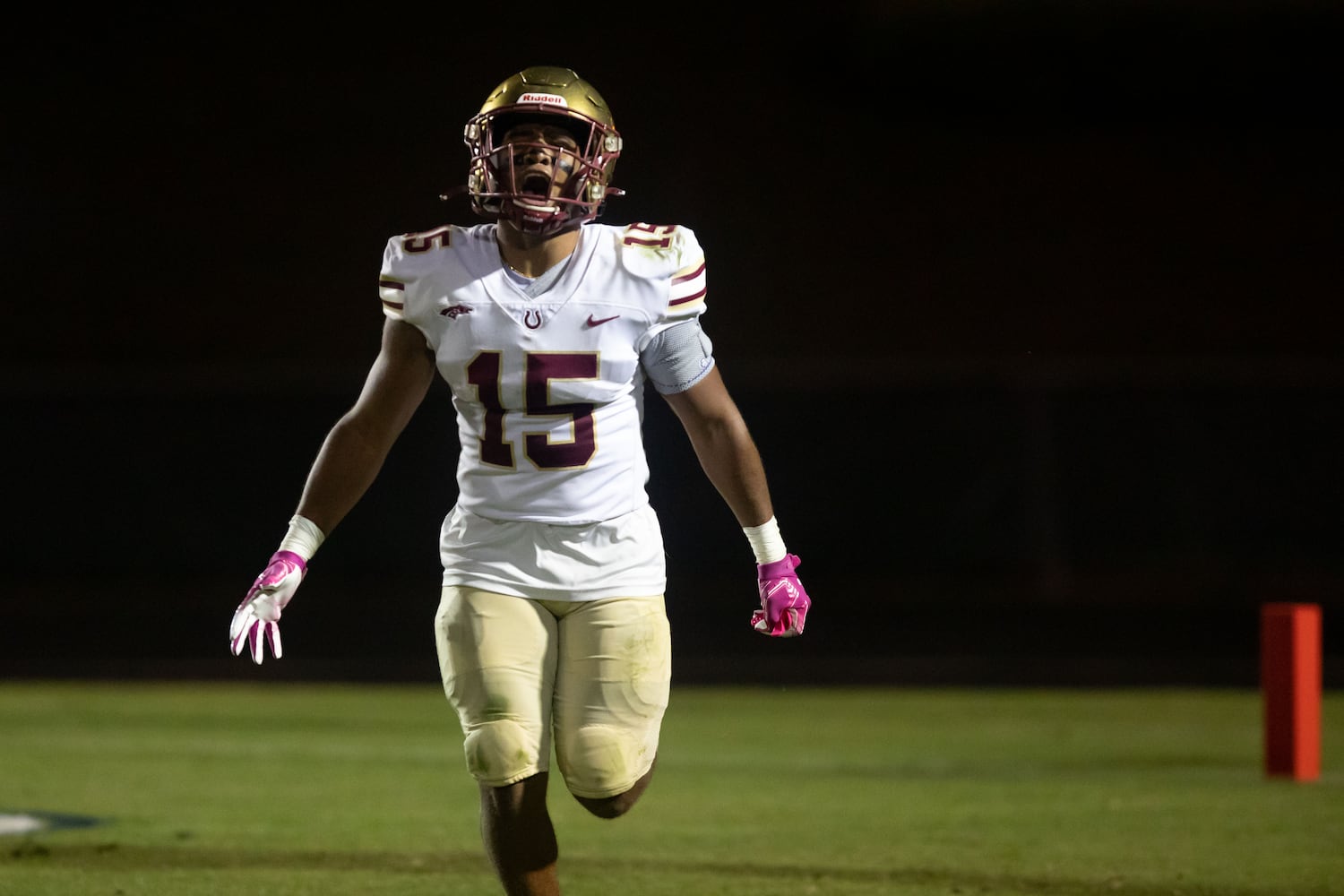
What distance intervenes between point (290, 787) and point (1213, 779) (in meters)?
3.18

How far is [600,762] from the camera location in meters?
3.49

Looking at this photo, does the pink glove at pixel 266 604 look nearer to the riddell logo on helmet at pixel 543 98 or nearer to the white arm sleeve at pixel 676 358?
the white arm sleeve at pixel 676 358

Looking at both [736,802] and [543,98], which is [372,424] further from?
[736,802]

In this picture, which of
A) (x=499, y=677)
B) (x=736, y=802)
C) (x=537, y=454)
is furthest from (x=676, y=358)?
(x=736, y=802)

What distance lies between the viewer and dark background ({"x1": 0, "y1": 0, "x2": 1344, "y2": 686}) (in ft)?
43.4

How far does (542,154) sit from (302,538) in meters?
0.87

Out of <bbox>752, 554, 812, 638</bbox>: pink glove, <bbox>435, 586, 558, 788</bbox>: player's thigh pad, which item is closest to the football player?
<bbox>435, 586, 558, 788</bbox>: player's thigh pad

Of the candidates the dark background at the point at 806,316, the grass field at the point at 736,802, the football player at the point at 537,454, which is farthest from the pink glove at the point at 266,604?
the dark background at the point at 806,316

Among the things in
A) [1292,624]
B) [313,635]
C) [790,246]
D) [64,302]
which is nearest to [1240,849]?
[1292,624]

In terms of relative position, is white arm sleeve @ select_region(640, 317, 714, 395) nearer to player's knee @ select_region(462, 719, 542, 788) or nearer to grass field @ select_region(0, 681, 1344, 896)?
player's knee @ select_region(462, 719, 542, 788)

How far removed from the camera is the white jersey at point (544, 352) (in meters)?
3.51

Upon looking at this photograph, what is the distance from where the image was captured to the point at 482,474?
357 cm

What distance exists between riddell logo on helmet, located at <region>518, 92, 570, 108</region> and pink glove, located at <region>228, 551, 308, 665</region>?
98cm

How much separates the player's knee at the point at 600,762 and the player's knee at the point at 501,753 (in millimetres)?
84
